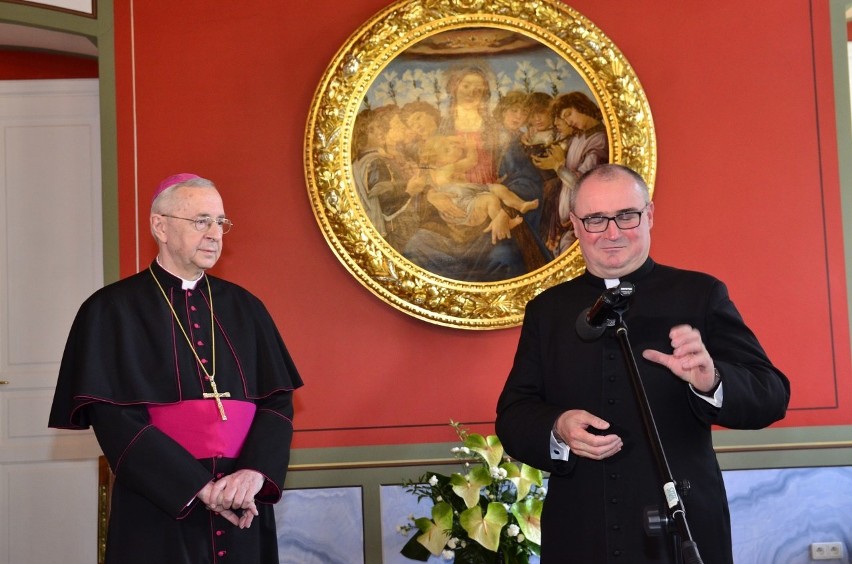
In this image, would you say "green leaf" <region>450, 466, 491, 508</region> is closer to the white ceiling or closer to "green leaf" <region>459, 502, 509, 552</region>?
"green leaf" <region>459, 502, 509, 552</region>

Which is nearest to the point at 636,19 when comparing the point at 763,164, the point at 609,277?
the point at 763,164

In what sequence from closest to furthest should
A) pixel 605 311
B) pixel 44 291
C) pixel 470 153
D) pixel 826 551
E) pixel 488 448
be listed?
pixel 605 311 < pixel 488 448 < pixel 826 551 < pixel 470 153 < pixel 44 291

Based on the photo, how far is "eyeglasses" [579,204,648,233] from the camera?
2.54 m

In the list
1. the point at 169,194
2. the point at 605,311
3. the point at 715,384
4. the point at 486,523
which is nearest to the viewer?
the point at 605,311

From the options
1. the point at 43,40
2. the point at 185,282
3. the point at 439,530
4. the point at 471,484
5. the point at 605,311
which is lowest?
the point at 439,530

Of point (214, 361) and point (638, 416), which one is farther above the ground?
point (214, 361)

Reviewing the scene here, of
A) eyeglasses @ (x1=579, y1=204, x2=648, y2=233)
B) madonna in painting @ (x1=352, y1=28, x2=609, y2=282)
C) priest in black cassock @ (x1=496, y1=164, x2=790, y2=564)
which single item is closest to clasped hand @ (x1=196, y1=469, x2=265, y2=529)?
priest in black cassock @ (x1=496, y1=164, x2=790, y2=564)

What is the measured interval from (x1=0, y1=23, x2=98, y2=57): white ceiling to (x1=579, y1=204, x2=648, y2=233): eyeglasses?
11.0 ft

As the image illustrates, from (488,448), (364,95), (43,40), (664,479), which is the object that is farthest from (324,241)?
(664,479)

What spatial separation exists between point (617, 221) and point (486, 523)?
61.0 inches

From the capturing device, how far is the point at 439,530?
374 cm

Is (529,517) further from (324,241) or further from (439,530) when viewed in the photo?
(324,241)

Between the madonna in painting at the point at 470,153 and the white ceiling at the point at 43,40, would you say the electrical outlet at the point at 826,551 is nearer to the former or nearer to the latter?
the madonna in painting at the point at 470,153

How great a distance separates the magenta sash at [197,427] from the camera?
2.99m
